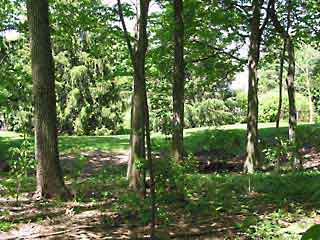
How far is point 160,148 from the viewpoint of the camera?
12.5 metres

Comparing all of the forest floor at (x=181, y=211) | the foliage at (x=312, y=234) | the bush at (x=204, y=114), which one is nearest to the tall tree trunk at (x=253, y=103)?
the forest floor at (x=181, y=211)

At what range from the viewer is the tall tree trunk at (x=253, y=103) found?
12477mm

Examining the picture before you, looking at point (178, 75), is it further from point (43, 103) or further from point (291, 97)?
point (43, 103)

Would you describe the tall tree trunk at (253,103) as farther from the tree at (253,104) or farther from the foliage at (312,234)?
the foliage at (312,234)

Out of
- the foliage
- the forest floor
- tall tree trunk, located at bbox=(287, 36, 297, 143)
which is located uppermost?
tall tree trunk, located at bbox=(287, 36, 297, 143)

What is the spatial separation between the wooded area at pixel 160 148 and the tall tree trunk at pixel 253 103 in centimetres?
3

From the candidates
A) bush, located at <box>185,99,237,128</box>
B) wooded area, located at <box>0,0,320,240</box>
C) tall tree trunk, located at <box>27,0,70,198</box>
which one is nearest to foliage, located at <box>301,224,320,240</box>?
wooded area, located at <box>0,0,320,240</box>

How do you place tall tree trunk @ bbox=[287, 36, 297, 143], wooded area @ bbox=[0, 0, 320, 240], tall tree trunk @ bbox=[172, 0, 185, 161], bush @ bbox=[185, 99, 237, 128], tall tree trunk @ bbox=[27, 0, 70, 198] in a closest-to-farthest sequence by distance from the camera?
wooded area @ bbox=[0, 0, 320, 240] < tall tree trunk @ bbox=[27, 0, 70, 198] < tall tree trunk @ bbox=[172, 0, 185, 161] < tall tree trunk @ bbox=[287, 36, 297, 143] < bush @ bbox=[185, 99, 237, 128]

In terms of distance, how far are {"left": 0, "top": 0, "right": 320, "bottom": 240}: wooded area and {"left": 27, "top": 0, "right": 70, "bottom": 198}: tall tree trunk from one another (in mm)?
18

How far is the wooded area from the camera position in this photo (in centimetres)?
609

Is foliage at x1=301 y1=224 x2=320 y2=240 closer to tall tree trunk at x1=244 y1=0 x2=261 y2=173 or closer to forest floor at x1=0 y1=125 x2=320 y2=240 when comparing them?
forest floor at x1=0 y1=125 x2=320 y2=240

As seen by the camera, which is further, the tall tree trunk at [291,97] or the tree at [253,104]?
the tall tree trunk at [291,97]

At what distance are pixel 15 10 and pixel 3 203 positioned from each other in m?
11.3

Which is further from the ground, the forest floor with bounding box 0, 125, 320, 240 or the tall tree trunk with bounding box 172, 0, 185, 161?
the tall tree trunk with bounding box 172, 0, 185, 161
